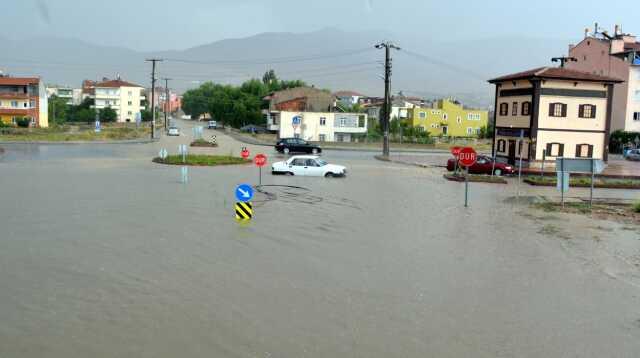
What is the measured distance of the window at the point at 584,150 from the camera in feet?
159

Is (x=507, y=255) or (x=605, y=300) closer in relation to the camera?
(x=605, y=300)

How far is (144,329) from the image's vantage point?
10.0 metres

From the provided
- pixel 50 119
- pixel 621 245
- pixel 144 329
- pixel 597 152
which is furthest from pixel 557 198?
pixel 50 119

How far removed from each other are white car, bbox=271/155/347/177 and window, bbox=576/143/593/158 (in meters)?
23.0

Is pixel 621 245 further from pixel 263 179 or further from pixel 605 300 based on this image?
pixel 263 179

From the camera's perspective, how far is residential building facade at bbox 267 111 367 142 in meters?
84.6

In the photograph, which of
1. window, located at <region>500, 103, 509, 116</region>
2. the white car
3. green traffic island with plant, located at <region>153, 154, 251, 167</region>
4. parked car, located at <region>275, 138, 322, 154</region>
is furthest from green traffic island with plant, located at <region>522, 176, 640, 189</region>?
parked car, located at <region>275, 138, 322, 154</region>

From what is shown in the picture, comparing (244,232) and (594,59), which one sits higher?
(594,59)

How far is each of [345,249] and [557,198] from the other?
686 inches

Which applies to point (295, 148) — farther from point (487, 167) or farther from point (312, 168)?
point (312, 168)

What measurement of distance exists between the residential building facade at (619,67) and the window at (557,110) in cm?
2540

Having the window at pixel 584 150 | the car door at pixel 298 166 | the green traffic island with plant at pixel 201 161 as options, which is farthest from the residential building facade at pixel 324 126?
the car door at pixel 298 166

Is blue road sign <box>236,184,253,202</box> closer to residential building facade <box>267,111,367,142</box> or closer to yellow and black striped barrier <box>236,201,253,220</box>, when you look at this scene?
yellow and black striped barrier <box>236,201,253,220</box>

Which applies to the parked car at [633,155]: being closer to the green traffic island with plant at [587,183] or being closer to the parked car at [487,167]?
the green traffic island with plant at [587,183]
